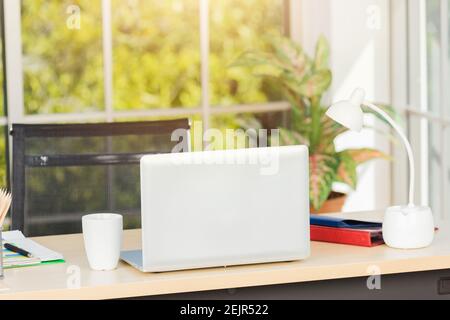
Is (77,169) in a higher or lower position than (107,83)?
lower

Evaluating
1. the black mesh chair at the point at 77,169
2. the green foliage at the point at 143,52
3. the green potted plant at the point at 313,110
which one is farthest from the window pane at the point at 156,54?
the black mesh chair at the point at 77,169

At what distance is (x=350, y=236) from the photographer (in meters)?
2.31

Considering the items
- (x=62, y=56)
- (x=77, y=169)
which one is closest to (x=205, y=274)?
(x=77, y=169)

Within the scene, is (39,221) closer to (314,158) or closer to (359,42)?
(314,158)

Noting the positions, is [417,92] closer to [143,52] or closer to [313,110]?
[313,110]

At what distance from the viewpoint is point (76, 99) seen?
4.15 metres

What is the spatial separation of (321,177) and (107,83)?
936 mm

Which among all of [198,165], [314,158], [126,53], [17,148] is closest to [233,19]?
[126,53]

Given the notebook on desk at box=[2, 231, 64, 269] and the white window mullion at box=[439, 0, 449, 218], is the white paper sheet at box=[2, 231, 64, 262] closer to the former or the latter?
the notebook on desk at box=[2, 231, 64, 269]

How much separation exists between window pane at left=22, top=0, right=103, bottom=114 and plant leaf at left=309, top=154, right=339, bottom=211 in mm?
900

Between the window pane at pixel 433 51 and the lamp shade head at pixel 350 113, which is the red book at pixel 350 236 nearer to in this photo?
the lamp shade head at pixel 350 113

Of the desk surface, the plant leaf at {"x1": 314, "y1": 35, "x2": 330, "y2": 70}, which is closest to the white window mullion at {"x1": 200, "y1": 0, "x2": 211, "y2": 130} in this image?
the plant leaf at {"x1": 314, "y1": 35, "x2": 330, "y2": 70}

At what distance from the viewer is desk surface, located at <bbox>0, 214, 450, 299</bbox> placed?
6.47 feet

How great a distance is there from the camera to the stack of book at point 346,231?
229 centimetres
